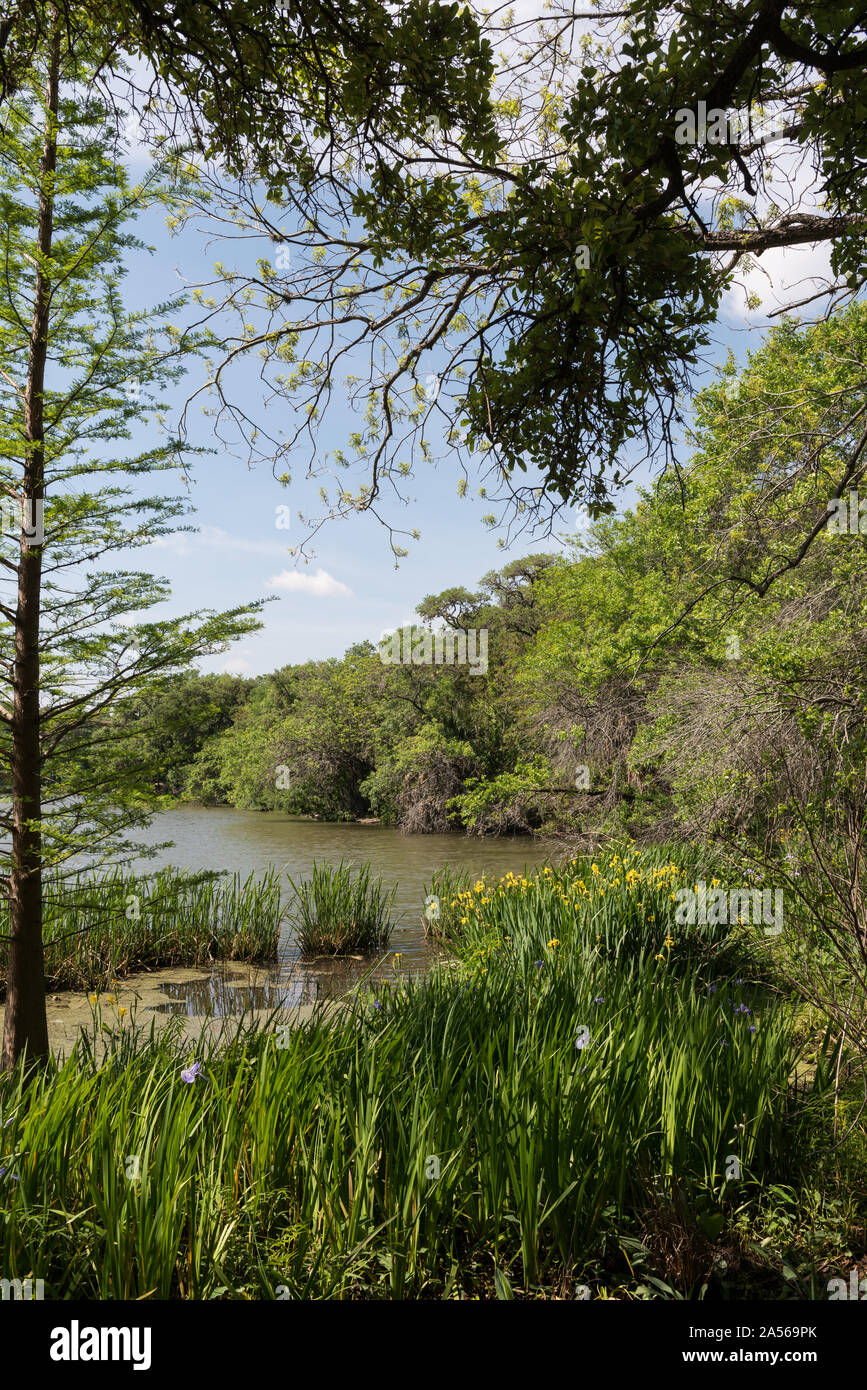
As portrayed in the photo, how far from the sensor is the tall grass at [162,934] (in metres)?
8.20

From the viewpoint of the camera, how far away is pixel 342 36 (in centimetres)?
286

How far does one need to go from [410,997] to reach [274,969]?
16.9 feet

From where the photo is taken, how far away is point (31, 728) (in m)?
5.28

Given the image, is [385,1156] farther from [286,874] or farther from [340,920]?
[286,874]

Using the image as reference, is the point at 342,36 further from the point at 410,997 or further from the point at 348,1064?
the point at 410,997

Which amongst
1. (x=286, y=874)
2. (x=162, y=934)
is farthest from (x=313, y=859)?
(x=162, y=934)

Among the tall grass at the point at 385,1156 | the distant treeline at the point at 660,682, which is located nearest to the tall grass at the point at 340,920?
the distant treeline at the point at 660,682

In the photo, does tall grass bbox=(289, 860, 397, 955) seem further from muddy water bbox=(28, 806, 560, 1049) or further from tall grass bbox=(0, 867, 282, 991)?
tall grass bbox=(0, 867, 282, 991)

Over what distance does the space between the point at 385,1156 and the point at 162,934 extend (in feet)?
22.9

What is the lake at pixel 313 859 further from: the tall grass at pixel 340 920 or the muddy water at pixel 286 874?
the tall grass at pixel 340 920

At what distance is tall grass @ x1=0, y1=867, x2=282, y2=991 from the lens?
8203 mm

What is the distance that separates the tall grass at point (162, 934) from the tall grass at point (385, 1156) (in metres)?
4.87

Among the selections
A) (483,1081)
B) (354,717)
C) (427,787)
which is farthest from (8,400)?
(354,717)
